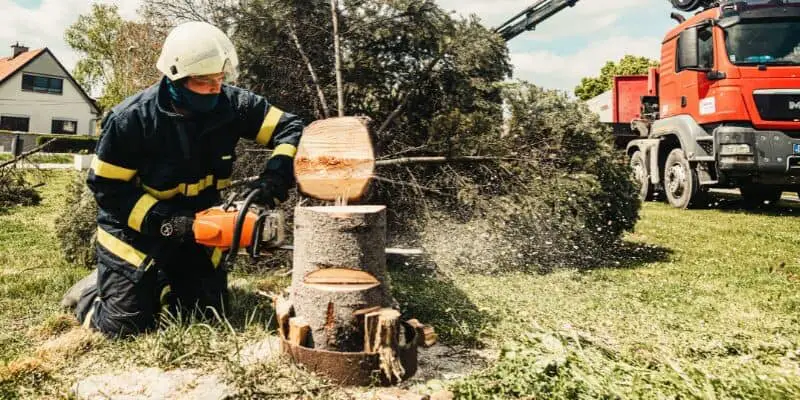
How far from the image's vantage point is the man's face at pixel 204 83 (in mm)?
2998

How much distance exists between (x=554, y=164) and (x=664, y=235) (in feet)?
8.79

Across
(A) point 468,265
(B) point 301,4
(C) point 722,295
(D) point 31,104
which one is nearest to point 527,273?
(A) point 468,265

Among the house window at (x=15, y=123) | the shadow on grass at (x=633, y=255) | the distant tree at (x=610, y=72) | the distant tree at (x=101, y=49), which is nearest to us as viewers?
the shadow on grass at (x=633, y=255)

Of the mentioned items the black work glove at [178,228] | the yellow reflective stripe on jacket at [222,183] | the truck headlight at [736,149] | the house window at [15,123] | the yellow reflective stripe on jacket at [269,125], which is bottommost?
the black work glove at [178,228]

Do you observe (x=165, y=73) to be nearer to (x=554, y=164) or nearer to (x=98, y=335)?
(x=98, y=335)

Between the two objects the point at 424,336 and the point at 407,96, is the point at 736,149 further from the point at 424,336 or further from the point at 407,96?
the point at 424,336

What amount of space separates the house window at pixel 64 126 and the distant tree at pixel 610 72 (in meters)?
33.1

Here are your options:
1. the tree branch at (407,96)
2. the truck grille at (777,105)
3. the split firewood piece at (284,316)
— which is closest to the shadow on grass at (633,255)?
the tree branch at (407,96)

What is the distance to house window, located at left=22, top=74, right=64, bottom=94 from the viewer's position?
112 feet

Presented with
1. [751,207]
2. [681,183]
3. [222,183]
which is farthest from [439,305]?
[751,207]

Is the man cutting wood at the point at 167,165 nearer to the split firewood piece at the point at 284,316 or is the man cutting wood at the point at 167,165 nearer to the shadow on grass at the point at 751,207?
the split firewood piece at the point at 284,316

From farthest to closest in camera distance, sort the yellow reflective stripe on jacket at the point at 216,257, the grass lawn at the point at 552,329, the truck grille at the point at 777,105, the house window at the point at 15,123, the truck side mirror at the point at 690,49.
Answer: the house window at the point at 15,123, the truck side mirror at the point at 690,49, the truck grille at the point at 777,105, the yellow reflective stripe on jacket at the point at 216,257, the grass lawn at the point at 552,329

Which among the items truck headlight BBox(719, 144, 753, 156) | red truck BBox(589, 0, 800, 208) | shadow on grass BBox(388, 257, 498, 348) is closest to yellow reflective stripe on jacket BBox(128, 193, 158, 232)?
shadow on grass BBox(388, 257, 498, 348)

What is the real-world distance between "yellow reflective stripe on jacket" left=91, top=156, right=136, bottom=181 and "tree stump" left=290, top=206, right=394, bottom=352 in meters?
1.03
